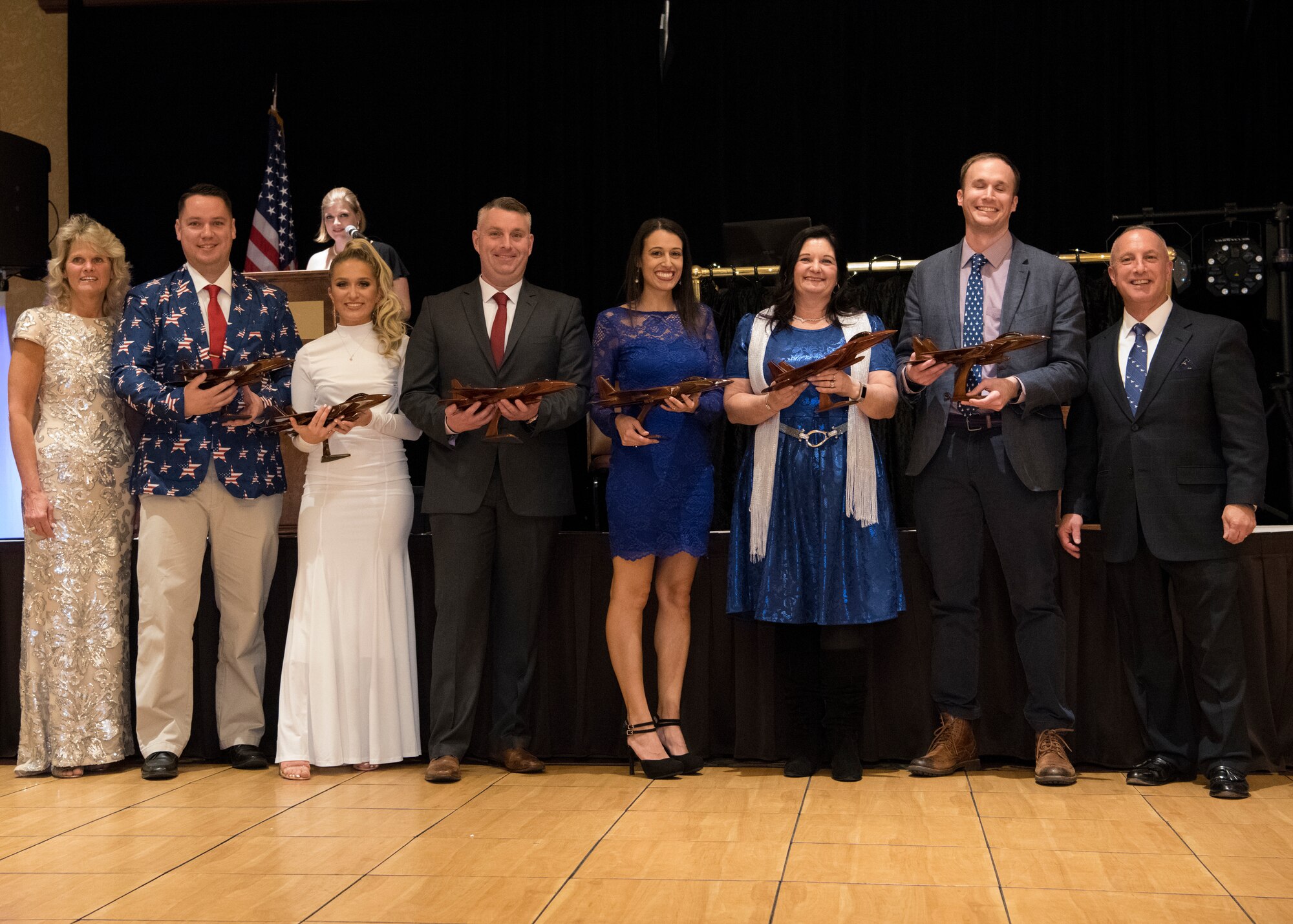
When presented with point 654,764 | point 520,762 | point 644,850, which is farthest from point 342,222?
point 644,850

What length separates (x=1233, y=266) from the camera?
5.84 metres

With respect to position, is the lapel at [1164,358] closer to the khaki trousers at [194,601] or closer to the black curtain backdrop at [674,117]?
the khaki trousers at [194,601]

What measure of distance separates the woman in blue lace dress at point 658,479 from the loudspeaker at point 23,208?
129 inches

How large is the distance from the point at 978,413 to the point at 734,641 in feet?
3.60

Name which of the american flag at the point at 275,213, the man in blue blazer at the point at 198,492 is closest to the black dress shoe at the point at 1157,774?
the man in blue blazer at the point at 198,492

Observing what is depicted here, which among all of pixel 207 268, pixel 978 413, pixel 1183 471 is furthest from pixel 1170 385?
pixel 207 268

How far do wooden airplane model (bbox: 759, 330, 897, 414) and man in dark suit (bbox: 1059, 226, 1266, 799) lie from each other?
32.6 inches

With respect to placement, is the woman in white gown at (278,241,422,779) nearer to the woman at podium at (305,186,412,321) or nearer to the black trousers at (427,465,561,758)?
the black trousers at (427,465,561,758)

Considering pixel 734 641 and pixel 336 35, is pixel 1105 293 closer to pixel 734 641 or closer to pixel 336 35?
pixel 734 641

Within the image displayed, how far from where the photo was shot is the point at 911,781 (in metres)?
3.68

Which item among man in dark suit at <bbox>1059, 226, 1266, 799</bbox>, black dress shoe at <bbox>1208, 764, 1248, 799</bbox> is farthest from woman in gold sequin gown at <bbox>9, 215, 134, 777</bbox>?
black dress shoe at <bbox>1208, 764, 1248, 799</bbox>

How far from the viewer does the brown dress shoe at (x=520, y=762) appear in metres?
3.91

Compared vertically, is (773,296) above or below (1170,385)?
above

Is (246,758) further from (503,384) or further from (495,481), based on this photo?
(503,384)
